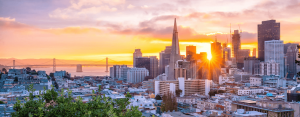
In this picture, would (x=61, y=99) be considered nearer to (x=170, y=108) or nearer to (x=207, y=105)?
(x=170, y=108)

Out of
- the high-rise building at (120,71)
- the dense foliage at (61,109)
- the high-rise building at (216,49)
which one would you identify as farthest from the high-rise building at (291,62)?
the dense foliage at (61,109)

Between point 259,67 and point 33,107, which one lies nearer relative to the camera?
point 33,107

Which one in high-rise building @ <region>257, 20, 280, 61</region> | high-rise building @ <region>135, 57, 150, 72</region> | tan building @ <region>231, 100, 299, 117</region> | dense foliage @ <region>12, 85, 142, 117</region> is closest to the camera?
dense foliage @ <region>12, 85, 142, 117</region>

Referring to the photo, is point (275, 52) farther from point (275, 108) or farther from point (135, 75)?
point (275, 108)

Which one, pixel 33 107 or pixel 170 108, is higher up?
pixel 33 107

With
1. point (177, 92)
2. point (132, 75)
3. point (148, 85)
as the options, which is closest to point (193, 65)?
point (132, 75)

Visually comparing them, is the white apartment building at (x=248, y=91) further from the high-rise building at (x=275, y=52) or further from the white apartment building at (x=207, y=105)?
the high-rise building at (x=275, y=52)

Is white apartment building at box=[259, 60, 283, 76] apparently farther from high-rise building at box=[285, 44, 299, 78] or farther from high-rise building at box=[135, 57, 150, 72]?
high-rise building at box=[135, 57, 150, 72]

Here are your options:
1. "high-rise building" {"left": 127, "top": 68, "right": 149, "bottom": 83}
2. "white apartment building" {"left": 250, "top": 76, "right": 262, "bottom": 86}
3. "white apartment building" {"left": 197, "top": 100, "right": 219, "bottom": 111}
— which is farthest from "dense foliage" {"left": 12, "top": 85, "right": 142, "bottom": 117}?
"high-rise building" {"left": 127, "top": 68, "right": 149, "bottom": 83}
